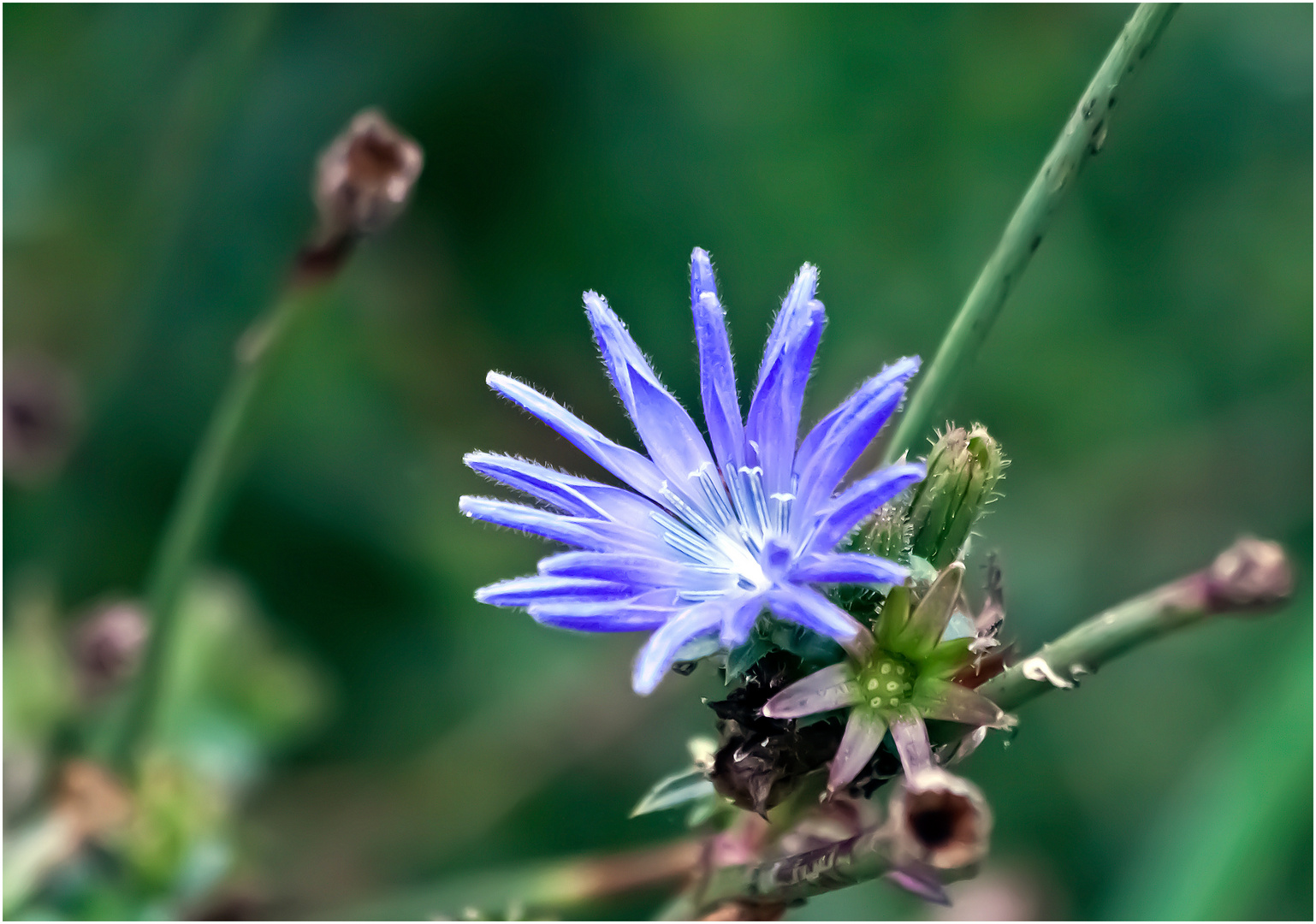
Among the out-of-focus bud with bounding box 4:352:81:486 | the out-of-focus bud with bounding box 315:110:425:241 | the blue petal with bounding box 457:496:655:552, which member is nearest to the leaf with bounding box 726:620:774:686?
the blue petal with bounding box 457:496:655:552

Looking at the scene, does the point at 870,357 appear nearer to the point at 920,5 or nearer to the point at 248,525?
the point at 920,5

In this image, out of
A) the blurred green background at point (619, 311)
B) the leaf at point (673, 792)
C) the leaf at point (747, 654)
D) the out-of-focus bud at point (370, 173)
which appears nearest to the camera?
the leaf at point (747, 654)

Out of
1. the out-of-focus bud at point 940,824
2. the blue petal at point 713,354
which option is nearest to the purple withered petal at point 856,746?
the out-of-focus bud at point 940,824

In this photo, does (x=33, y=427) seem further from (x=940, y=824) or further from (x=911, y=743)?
(x=940, y=824)

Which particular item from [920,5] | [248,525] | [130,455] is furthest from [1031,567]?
[130,455]

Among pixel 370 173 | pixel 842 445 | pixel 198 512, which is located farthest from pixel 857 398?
pixel 198 512

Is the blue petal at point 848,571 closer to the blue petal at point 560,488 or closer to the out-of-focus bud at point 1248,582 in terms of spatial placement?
the blue petal at point 560,488
